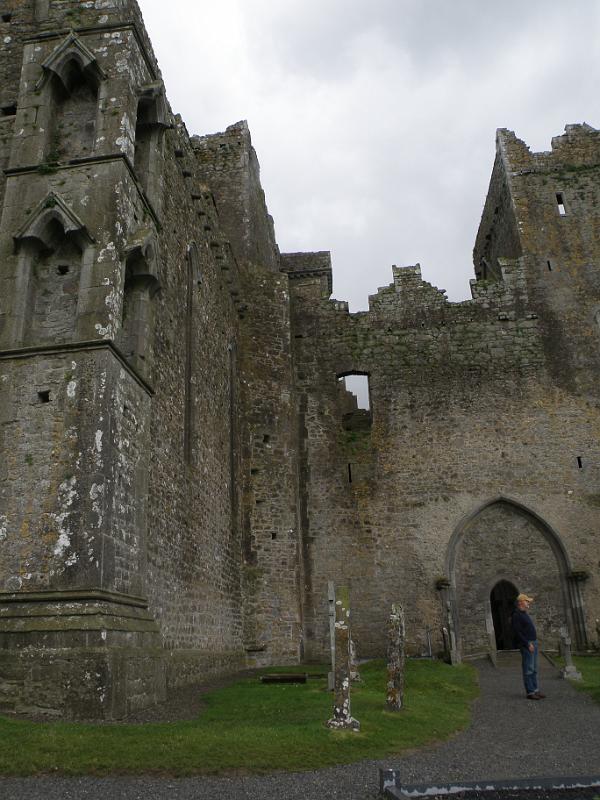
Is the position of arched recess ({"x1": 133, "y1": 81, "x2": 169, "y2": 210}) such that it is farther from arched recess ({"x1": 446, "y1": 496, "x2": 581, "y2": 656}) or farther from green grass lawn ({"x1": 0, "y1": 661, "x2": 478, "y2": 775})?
arched recess ({"x1": 446, "y1": 496, "x2": 581, "y2": 656})

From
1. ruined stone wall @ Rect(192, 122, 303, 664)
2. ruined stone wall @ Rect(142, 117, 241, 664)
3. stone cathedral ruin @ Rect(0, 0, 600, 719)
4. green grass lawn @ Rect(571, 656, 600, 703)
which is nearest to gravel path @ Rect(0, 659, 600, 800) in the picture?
green grass lawn @ Rect(571, 656, 600, 703)

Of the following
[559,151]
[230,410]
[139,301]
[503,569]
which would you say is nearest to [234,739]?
[139,301]

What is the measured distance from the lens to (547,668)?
12.5 metres

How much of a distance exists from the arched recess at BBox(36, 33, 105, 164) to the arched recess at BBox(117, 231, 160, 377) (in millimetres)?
1620

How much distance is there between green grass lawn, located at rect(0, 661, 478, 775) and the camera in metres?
4.77

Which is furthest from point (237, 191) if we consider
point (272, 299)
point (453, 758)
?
point (453, 758)

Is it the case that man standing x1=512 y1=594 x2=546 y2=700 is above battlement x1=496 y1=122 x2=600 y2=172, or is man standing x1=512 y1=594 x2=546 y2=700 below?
below

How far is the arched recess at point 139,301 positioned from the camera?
9.06m

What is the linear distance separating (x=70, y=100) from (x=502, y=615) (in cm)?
1475

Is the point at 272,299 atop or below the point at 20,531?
atop

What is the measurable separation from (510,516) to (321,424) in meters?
5.21

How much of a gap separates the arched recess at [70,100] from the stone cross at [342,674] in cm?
685

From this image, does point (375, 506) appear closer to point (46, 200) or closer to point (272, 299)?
point (272, 299)

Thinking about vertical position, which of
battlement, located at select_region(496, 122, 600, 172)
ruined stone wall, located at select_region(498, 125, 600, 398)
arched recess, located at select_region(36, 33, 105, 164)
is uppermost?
battlement, located at select_region(496, 122, 600, 172)
